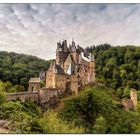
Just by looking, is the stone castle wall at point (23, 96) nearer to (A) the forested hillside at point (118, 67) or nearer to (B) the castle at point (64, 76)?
(B) the castle at point (64, 76)

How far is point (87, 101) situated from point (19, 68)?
1.43 meters

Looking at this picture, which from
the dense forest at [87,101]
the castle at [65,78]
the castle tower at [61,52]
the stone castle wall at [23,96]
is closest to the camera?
the dense forest at [87,101]

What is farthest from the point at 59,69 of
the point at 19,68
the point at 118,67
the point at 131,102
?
the point at 131,102

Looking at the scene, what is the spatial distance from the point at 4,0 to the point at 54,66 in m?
1.51

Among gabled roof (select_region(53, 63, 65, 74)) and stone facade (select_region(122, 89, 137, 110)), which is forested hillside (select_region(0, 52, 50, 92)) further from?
stone facade (select_region(122, 89, 137, 110))

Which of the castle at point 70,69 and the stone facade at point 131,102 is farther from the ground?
the castle at point 70,69

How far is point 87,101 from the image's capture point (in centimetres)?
845

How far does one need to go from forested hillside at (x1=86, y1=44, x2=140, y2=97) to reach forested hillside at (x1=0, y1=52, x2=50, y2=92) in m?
1.03

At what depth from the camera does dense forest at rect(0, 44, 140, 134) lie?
26.3ft

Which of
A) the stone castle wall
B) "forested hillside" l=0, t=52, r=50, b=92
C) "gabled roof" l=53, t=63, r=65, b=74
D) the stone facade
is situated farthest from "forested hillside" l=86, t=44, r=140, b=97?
the stone castle wall

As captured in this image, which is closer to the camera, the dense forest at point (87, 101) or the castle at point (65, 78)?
the dense forest at point (87, 101)

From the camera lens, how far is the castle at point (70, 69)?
8.52m

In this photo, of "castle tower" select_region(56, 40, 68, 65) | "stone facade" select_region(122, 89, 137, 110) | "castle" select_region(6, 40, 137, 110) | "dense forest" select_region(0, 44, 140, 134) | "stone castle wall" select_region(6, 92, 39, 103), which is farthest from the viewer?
"stone facade" select_region(122, 89, 137, 110)

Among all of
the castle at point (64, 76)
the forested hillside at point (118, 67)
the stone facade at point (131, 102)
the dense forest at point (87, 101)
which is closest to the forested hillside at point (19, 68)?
the dense forest at point (87, 101)
